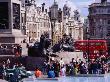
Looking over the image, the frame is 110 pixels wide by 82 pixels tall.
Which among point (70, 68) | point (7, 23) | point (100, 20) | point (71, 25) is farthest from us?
point (71, 25)

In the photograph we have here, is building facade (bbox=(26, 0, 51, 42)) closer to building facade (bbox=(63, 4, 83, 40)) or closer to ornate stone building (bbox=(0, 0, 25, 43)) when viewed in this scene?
building facade (bbox=(63, 4, 83, 40))

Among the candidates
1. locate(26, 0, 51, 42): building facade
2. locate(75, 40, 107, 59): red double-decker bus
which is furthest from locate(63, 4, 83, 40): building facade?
locate(75, 40, 107, 59): red double-decker bus

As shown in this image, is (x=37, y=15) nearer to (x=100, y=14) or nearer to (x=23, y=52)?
(x=100, y=14)

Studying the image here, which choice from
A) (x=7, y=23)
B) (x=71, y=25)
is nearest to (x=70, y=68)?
(x=7, y=23)

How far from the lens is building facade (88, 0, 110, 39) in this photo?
132 meters

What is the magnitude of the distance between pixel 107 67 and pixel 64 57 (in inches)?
154

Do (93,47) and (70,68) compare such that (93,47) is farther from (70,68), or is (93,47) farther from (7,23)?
(70,68)

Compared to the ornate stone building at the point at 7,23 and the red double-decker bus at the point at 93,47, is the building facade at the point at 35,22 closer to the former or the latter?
the red double-decker bus at the point at 93,47

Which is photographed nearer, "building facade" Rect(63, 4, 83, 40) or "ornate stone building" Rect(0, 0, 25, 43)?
"ornate stone building" Rect(0, 0, 25, 43)

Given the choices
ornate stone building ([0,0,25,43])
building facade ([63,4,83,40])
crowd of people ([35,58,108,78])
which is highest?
ornate stone building ([0,0,25,43])

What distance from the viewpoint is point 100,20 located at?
13275 centimetres

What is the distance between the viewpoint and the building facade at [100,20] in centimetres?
13150

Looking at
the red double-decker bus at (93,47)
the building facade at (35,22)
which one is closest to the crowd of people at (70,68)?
the red double-decker bus at (93,47)

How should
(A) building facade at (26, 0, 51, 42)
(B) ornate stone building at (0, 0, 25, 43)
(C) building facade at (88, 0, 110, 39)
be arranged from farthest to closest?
(C) building facade at (88, 0, 110, 39), (A) building facade at (26, 0, 51, 42), (B) ornate stone building at (0, 0, 25, 43)
